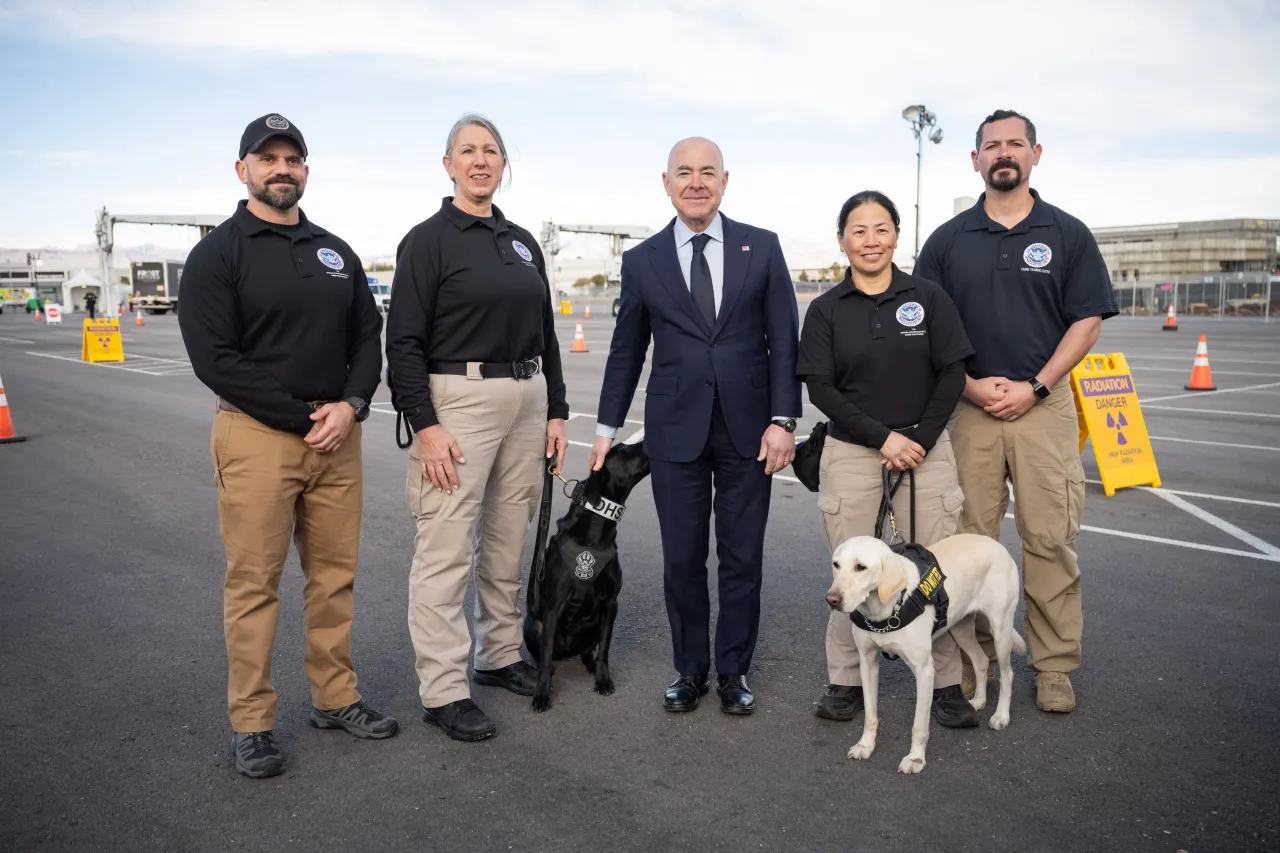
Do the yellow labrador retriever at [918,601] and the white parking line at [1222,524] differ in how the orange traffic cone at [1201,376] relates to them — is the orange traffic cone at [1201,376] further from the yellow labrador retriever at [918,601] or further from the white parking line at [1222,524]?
the yellow labrador retriever at [918,601]

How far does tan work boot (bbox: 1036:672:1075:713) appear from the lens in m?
3.77

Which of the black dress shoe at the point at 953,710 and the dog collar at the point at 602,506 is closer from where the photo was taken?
the black dress shoe at the point at 953,710

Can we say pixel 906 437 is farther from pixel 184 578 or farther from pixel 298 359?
pixel 184 578

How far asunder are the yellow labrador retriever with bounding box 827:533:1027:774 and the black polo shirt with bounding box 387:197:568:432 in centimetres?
160

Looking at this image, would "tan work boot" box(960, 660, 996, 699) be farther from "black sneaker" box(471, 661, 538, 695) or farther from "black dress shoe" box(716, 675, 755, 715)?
"black sneaker" box(471, 661, 538, 695)

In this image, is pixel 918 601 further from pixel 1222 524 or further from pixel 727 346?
pixel 1222 524

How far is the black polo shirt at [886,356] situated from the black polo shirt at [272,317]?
182cm

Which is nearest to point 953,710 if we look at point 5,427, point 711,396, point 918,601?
point 918,601

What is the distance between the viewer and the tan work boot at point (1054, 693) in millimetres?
3768

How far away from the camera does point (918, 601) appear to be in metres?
3.31

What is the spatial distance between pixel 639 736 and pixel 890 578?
46.6 inches

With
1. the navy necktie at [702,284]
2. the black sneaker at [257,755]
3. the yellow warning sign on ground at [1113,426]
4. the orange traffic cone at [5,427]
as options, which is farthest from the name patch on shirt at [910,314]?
the orange traffic cone at [5,427]

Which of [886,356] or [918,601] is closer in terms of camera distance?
[918,601]

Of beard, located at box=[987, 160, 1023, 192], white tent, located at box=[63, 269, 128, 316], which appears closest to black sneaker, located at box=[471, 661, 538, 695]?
beard, located at box=[987, 160, 1023, 192]
